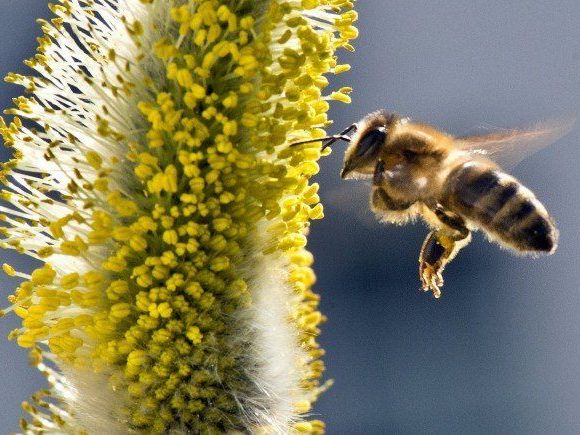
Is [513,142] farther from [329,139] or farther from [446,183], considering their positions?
[329,139]

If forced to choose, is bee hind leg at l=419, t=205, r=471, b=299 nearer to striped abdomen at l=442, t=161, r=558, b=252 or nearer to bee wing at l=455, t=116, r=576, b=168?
striped abdomen at l=442, t=161, r=558, b=252

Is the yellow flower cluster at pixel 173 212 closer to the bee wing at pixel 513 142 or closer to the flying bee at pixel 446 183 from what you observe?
the flying bee at pixel 446 183

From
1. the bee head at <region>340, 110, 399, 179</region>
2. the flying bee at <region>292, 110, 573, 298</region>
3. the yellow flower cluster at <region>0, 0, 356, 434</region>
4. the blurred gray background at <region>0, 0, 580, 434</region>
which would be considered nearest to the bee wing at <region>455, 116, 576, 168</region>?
the flying bee at <region>292, 110, 573, 298</region>

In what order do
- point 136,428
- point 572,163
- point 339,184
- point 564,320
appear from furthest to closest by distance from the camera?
point 564,320 < point 572,163 < point 339,184 < point 136,428

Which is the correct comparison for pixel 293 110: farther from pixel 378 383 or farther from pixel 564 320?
pixel 564 320

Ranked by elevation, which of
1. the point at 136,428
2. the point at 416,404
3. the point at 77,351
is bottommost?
the point at 136,428

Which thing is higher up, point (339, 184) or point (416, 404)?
point (416, 404)

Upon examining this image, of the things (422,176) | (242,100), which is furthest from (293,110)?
(422,176)
